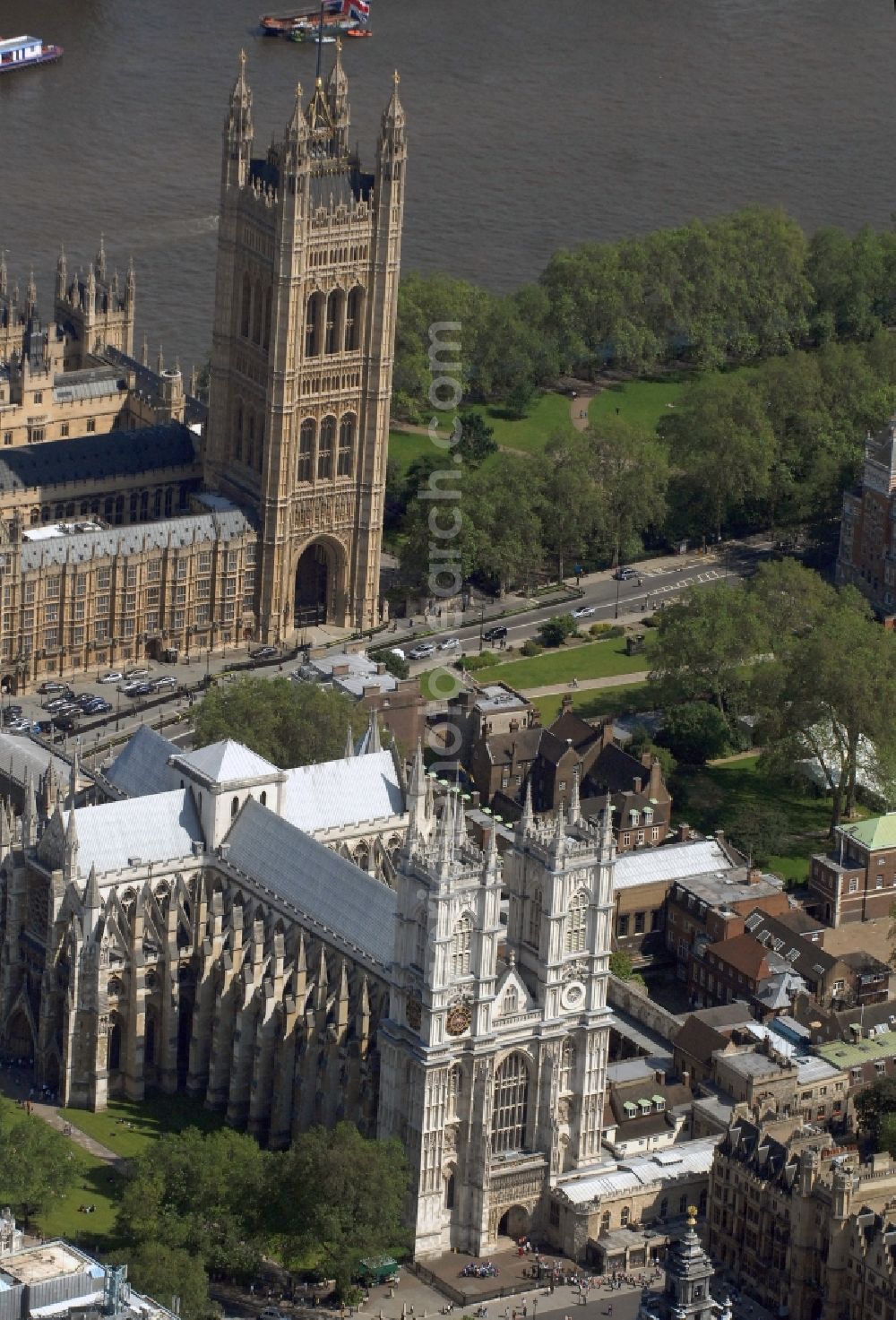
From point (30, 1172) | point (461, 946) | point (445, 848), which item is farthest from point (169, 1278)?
point (445, 848)

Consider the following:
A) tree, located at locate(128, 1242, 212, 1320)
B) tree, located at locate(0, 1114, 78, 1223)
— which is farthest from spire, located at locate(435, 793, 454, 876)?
tree, located at locate(0, 1114, 78, 1223)

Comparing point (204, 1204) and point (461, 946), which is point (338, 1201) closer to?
point (204, 1204)

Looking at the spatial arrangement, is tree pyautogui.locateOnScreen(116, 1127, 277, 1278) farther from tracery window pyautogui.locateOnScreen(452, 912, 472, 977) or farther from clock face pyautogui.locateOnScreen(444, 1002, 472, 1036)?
tracery window pyautogui.locateOnScreen(452, 912, 472, 977)

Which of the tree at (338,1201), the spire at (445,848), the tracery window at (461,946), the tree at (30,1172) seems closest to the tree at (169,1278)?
the tree at (338,1201)

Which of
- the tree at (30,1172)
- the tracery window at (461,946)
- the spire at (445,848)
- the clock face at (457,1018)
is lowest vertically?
the tree at (30,1172)

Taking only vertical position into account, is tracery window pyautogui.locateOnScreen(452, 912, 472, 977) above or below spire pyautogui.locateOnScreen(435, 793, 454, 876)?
below

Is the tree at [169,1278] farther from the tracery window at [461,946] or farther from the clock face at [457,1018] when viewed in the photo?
the tracery window at [461,946]
